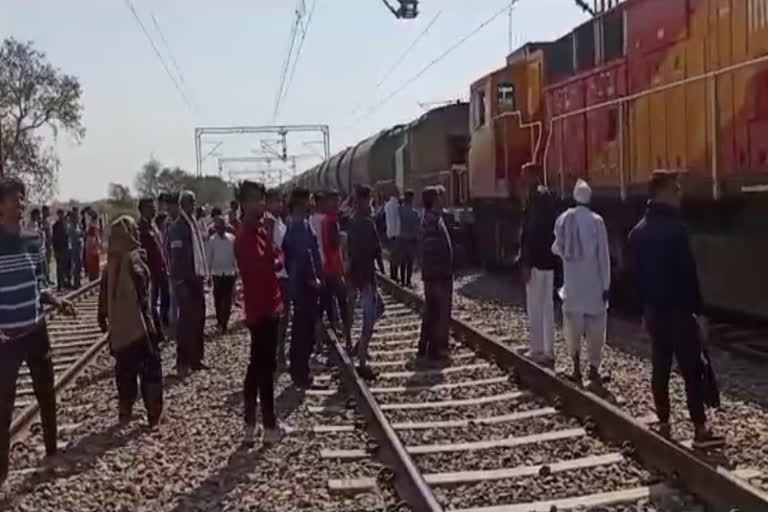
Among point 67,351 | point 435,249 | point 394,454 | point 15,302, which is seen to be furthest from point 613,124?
point 15,302

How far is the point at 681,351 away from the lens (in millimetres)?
7098

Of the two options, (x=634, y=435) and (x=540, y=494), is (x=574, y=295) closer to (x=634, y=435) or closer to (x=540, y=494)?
(x=634, y=435)

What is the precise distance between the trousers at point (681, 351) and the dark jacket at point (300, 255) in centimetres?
373

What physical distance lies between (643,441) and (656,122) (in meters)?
7.57

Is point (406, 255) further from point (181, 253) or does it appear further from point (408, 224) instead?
point (181, 253)

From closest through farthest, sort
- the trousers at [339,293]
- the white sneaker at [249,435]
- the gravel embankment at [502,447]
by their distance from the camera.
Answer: the gravel embankment at [502,447], the white sneaker at [249,435], the trousers at [339,293]

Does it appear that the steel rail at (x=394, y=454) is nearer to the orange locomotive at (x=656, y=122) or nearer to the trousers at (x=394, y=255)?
the orange locomotive at (x=656, y=122)

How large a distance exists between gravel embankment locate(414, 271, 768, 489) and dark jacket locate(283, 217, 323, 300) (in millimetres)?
2558

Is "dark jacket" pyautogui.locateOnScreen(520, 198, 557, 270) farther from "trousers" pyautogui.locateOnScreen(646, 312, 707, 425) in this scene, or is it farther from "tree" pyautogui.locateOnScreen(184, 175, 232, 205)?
"tree" pyautogui.locateOnScreen(184, 175, 232, 205)

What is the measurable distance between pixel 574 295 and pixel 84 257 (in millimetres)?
21154

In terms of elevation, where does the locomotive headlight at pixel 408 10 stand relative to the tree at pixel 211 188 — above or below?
above

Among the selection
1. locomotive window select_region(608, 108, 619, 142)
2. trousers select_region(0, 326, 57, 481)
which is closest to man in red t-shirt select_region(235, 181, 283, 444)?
trousers select_region(0, 326, 57, 481)

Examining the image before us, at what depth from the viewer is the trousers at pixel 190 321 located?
11.4 meters

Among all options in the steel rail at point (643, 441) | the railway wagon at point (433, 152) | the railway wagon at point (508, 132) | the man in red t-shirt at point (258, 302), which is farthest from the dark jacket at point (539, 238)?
the railway wagon at point (433, 152)
